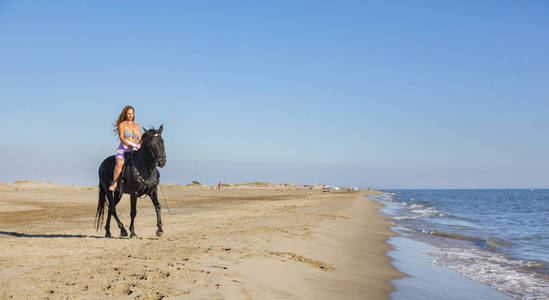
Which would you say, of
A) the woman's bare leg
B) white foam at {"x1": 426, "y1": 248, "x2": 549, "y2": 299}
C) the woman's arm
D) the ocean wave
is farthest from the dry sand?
the ocean wave

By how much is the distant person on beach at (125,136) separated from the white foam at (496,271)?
28.3 ft

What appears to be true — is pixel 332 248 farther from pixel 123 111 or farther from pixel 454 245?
pixel 123 111

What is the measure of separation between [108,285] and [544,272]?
9630 millimetres

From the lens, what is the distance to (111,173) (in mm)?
10992

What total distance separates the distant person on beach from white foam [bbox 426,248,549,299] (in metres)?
8.61

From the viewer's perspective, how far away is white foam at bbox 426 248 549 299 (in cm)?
743

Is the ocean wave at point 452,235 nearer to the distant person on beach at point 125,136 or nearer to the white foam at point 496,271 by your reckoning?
the white foam at point 496,271

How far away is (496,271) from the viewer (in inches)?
356

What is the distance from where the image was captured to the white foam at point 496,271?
7430 mm

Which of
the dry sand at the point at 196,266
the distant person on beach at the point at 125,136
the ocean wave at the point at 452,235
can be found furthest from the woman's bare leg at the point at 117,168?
the ocean wave at the point at 452,235

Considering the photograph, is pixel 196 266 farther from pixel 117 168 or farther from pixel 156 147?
pixel 117 168

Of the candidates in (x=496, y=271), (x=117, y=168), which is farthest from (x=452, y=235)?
(x=117, y=168)

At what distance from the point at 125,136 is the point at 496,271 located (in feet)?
32.7

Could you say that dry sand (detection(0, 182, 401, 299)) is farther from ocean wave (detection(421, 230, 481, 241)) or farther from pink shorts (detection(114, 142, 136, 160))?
ocean wave (detection(421, 230, 481, 241))
